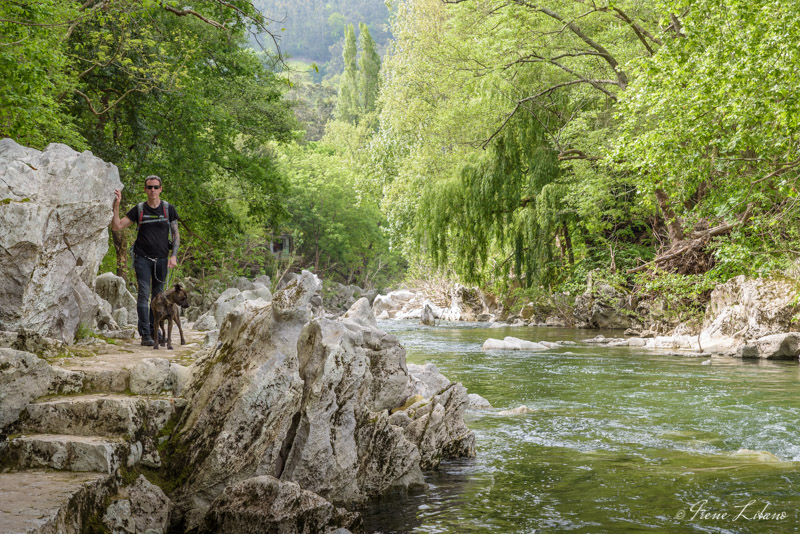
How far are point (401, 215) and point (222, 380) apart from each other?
23.1m

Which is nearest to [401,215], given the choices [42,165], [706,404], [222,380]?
[706,404]

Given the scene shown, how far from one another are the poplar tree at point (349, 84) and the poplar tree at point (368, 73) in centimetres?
76

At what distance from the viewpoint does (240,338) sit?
598cm

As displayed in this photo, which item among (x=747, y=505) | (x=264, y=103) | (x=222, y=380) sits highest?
(x=264, y=103)

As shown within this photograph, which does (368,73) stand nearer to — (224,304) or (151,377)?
(224,304)

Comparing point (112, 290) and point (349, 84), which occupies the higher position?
point (349, 84)

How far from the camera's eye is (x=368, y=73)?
64.5 m

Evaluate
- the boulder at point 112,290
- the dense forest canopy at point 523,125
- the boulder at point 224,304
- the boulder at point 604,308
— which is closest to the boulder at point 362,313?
the dense forest canopy at point 523,125

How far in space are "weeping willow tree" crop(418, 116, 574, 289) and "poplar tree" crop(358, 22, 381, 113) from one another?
43.4 meters

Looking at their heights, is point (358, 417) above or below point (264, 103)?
below

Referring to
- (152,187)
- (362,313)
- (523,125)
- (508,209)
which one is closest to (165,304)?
(152,187)

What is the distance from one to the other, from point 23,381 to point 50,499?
1.41 metres

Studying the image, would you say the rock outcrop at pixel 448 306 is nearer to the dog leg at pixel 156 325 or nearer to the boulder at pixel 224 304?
the boulder at pixel 224 304

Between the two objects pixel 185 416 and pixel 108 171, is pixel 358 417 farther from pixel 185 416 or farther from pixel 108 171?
pixel 108 171
